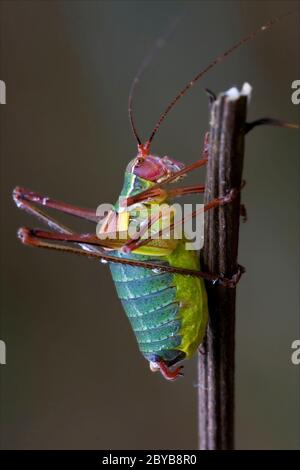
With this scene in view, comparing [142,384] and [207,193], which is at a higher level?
[207,193]

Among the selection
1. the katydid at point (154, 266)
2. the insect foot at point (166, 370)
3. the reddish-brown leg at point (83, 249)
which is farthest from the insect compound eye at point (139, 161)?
the insect foot at point (166, 370)

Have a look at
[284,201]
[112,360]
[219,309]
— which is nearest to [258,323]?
[284,201]

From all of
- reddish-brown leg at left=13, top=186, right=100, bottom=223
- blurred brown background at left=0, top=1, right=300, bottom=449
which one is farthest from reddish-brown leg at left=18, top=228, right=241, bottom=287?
blurred brown background at left=0, top=1, right=300, bottom=449

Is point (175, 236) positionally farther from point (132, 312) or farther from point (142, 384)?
point (142, 384)

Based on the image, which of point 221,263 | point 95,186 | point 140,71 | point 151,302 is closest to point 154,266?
point 151,302

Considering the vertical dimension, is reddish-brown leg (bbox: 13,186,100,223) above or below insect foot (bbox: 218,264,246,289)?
above

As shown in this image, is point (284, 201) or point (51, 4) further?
point (51, 4)

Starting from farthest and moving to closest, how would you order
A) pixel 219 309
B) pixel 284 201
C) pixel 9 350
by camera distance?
pixel 9 350 < pixel 284 201 < pixel 219 309

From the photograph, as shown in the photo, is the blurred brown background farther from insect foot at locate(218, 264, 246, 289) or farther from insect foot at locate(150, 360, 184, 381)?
insect foot at locate(218, 264, 246, 289)

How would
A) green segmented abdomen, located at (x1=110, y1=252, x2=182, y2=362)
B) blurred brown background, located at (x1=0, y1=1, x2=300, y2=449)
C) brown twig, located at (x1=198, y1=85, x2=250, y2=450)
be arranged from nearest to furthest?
brown twig, located at (x1=198, y1=85, x2=250, y2=450)
green segmented abdomen, located at (x1=110, y1=252, x2=182, y2=362)
blurred brown background, located at (x1=0, y1=1, x2=300, y2=449)
